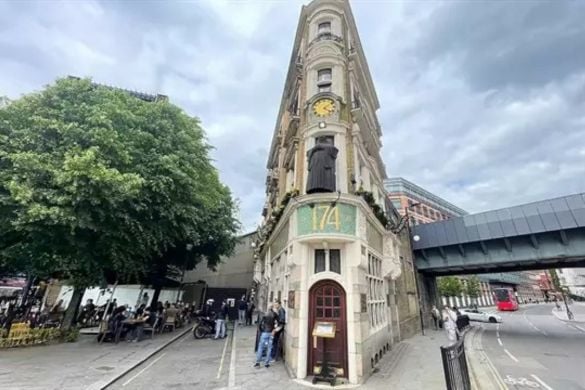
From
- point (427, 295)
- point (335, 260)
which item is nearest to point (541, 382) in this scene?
point (335, 260)

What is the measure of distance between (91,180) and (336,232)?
341 inches

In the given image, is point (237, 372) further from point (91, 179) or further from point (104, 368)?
point (91, 179)

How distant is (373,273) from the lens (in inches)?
454

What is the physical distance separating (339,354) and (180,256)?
1610cm

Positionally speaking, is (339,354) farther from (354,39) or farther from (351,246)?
(354,39)

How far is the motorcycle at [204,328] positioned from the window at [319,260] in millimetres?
9952

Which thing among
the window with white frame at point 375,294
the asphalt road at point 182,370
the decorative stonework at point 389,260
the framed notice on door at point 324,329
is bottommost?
the asphalt road at point 182,370

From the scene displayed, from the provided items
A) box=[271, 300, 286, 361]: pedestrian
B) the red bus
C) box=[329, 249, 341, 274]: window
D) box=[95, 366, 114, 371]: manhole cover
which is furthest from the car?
box=[95, 366, 114, 371]: manhole cover

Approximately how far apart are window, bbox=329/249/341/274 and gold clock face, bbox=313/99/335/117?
19.7 ft

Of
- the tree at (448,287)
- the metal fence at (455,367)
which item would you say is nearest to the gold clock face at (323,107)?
the metal fence at (455,367)

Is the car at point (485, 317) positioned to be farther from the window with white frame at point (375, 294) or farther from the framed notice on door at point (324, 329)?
the framed notice on door at point (324, 329)

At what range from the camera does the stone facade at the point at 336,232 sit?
8.84 meters

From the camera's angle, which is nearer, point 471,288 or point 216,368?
A: point 216,368

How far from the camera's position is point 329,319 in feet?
29.3
